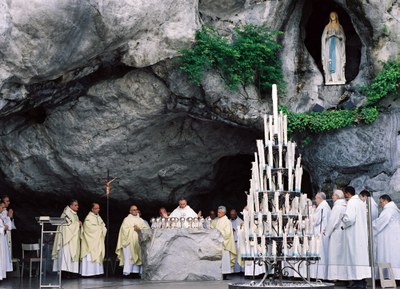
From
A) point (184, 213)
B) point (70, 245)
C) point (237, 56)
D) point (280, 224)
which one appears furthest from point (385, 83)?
point (70, 245)

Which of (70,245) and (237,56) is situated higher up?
(237,56)

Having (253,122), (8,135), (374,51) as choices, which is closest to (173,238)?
(253,122)

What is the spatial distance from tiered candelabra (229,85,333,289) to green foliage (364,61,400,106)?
24.1 ft

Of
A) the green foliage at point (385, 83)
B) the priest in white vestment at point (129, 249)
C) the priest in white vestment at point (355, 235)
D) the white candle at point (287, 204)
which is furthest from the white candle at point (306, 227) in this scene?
the priest in white vestment at point (129, 249)

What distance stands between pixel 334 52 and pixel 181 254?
627cm

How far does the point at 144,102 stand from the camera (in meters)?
17.8

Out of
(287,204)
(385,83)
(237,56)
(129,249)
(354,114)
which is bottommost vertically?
(129,249)

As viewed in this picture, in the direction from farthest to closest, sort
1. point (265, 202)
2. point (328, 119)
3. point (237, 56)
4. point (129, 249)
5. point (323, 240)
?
point (129, 249) < point (328, 119) < point (237, 56) < point (323, 240) < point (265, 202)

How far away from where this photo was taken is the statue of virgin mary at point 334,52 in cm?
1878

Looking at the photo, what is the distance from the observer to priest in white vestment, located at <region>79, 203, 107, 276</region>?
62.9ft

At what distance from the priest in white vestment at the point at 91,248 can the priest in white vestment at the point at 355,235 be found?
7.03 m

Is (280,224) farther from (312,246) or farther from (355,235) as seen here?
(355,235)

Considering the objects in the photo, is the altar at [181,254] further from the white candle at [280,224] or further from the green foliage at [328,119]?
the white candle at [280,224]

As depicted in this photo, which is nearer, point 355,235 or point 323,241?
point 355,235
